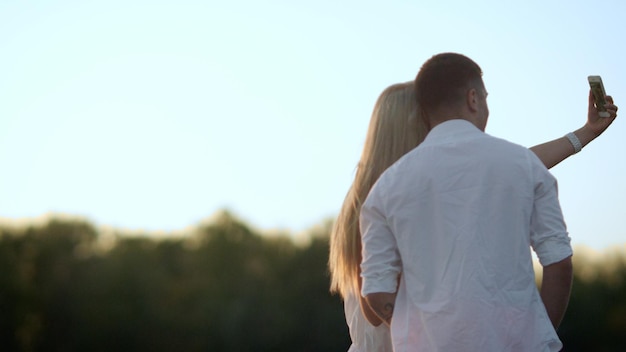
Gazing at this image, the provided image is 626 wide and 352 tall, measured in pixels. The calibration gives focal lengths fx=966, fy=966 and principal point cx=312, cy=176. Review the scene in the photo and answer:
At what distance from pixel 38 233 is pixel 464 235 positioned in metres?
47.1

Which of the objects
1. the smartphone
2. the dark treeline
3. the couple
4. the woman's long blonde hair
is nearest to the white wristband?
the smartphone

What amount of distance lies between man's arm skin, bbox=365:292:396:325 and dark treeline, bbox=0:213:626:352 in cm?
4164

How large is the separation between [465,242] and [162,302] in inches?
1858

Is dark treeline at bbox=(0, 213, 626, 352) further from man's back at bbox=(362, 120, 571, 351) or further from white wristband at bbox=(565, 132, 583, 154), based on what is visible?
man's back at bbox=(362, 120, 571, 351)

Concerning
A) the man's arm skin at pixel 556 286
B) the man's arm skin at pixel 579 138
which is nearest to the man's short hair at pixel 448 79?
the man's arm skin at pixel 556 286

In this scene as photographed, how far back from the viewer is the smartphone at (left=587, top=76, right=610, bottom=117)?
13.7ft

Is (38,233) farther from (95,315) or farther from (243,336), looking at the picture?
(243,336)

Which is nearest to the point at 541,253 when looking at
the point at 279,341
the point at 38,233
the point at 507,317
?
the point at 507,317

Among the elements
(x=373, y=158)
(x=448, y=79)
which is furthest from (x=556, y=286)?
(x=373, y=158)

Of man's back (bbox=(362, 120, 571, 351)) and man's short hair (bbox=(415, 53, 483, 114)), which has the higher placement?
man's short hair (bbox=(415, 53, 483, 114))

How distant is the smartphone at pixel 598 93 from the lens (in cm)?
418

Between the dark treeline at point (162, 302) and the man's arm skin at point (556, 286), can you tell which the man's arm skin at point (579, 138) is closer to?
the man's arm skin at point (556, 286)

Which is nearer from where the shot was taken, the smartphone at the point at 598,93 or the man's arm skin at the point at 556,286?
the man's arm skin at the point at 556,286

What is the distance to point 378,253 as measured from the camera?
3.44m
